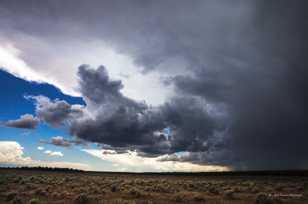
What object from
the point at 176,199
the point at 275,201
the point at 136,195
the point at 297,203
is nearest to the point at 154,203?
the point at 176,199

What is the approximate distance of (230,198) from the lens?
21766 millimetres

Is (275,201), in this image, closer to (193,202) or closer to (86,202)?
(193,202)

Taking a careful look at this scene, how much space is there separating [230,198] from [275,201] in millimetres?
4478

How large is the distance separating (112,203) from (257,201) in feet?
35.8

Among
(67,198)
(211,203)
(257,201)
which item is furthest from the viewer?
(67,198)

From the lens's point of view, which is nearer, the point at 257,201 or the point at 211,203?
the point at 257,201

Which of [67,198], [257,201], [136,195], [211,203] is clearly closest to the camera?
[257,201]

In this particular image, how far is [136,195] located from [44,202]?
7.93m

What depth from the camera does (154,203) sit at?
61.6ft

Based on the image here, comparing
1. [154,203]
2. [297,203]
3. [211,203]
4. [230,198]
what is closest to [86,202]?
[154,203]

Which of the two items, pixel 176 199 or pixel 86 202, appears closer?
pixel 86 202

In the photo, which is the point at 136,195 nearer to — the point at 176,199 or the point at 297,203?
the point at 176,199

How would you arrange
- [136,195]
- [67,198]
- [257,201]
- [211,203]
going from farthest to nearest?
[136,195] → [67,198] → [211,203] → [257,201]

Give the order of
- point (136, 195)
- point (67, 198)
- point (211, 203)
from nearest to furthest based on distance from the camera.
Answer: point (211, 203) → point (67, 198) → point (136, 195)
